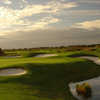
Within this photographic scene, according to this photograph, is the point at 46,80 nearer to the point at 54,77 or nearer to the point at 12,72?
the point at 54,77

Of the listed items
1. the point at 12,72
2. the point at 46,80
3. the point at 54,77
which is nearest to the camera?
the point at 46,80

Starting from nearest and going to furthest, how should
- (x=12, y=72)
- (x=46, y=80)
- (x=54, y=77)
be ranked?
(x=46, y=80) < (x=54, y=77) < (x=12, y=72)

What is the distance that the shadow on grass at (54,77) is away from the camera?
20997 millimetres

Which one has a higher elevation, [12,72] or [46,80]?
[12,72]

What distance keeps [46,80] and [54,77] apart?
4.98 feet

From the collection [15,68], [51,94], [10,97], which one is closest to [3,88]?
[10,97]

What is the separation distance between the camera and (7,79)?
75.0ft

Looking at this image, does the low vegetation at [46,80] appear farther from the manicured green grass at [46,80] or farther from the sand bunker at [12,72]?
the sand bunker at [12,72]

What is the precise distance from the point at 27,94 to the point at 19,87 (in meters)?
2.02

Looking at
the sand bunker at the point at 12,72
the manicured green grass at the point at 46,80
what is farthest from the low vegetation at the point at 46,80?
the sand bunker at the point at 12,72

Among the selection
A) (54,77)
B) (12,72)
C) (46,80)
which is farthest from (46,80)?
(12,72)

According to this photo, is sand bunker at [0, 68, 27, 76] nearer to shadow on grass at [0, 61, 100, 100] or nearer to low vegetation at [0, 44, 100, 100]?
low vegetation at [0, 44, 100, 100]

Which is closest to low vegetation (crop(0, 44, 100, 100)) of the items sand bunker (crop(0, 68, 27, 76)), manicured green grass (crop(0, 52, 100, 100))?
A: manicured green grass (crop(0, 52, 100, 100))

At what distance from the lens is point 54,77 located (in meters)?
25.0
